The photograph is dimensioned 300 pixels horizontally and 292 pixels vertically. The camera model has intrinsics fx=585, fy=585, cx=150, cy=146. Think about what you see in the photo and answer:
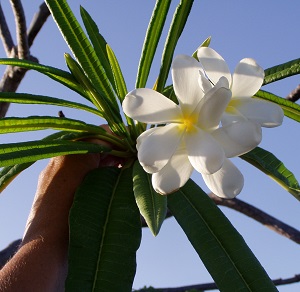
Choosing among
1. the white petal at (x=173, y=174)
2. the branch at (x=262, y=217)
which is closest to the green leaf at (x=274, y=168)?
the white petal at (x=173, y=174)

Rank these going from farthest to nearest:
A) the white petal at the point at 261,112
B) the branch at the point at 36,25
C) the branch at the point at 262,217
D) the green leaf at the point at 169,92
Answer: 1. the branch at the point at 262,217
2. the branch at the point at 36,25
3. the green leaf at the point at 169,92
4. the white petal at the point at 261,112

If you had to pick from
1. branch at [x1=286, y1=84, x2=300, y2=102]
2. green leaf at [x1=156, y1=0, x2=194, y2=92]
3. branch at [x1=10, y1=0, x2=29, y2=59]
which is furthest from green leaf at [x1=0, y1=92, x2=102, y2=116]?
branch at [x1=10, y1=0, x2=29, y2=59]

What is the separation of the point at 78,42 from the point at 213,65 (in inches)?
17.2

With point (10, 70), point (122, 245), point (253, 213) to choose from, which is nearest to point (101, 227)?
point (122, 245)

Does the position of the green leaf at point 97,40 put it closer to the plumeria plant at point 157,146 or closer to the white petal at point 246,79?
the plumeria plant at point 157,146

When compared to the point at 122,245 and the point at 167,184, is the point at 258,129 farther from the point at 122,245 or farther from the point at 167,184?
the point at 122,245

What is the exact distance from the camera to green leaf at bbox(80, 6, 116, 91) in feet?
4.65

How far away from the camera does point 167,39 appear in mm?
1229

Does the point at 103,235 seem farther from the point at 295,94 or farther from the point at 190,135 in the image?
the point at 295,94

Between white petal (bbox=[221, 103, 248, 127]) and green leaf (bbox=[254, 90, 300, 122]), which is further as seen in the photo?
green leaf (bbox=[254, 90, 300, 122])

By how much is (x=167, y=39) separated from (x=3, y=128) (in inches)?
15.2

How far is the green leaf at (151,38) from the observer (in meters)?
1.29

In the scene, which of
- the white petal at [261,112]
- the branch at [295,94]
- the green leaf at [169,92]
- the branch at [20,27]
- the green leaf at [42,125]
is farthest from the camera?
the branch at [20,27]

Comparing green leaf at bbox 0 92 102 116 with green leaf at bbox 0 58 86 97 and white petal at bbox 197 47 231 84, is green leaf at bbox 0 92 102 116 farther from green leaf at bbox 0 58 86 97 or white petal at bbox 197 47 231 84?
white petal at bbox 197 47 231 84
